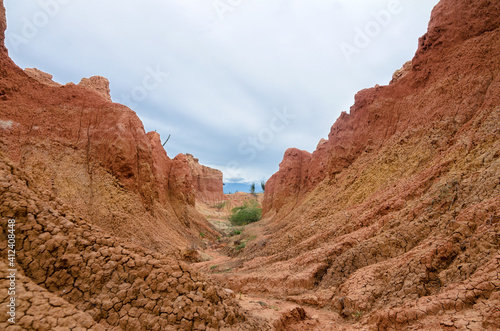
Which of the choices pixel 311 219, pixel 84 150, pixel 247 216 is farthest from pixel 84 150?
pixel 247 216

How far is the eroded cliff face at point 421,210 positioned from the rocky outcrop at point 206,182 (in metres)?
42.4

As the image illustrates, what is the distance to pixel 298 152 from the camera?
31.8 m

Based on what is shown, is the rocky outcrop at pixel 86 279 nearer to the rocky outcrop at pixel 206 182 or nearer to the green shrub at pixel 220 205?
the rocky outcrop at pixel 206 182

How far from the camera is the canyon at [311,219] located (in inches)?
122

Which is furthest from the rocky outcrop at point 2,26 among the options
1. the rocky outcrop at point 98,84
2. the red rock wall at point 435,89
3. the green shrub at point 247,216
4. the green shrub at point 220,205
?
the green shrub at point 220,205

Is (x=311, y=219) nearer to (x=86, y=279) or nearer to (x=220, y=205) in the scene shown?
(x=86, y=279)

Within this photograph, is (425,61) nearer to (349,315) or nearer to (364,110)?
(364,110)

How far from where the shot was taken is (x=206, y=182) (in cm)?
5831

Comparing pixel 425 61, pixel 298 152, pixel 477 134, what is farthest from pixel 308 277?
pixel 298 152

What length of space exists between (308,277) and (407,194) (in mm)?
4169

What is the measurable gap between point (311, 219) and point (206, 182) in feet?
155

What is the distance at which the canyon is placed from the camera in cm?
310

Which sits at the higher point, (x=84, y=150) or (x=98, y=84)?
(x=98, y=84)

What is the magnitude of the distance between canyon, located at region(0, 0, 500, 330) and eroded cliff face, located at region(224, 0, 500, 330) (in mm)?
38
